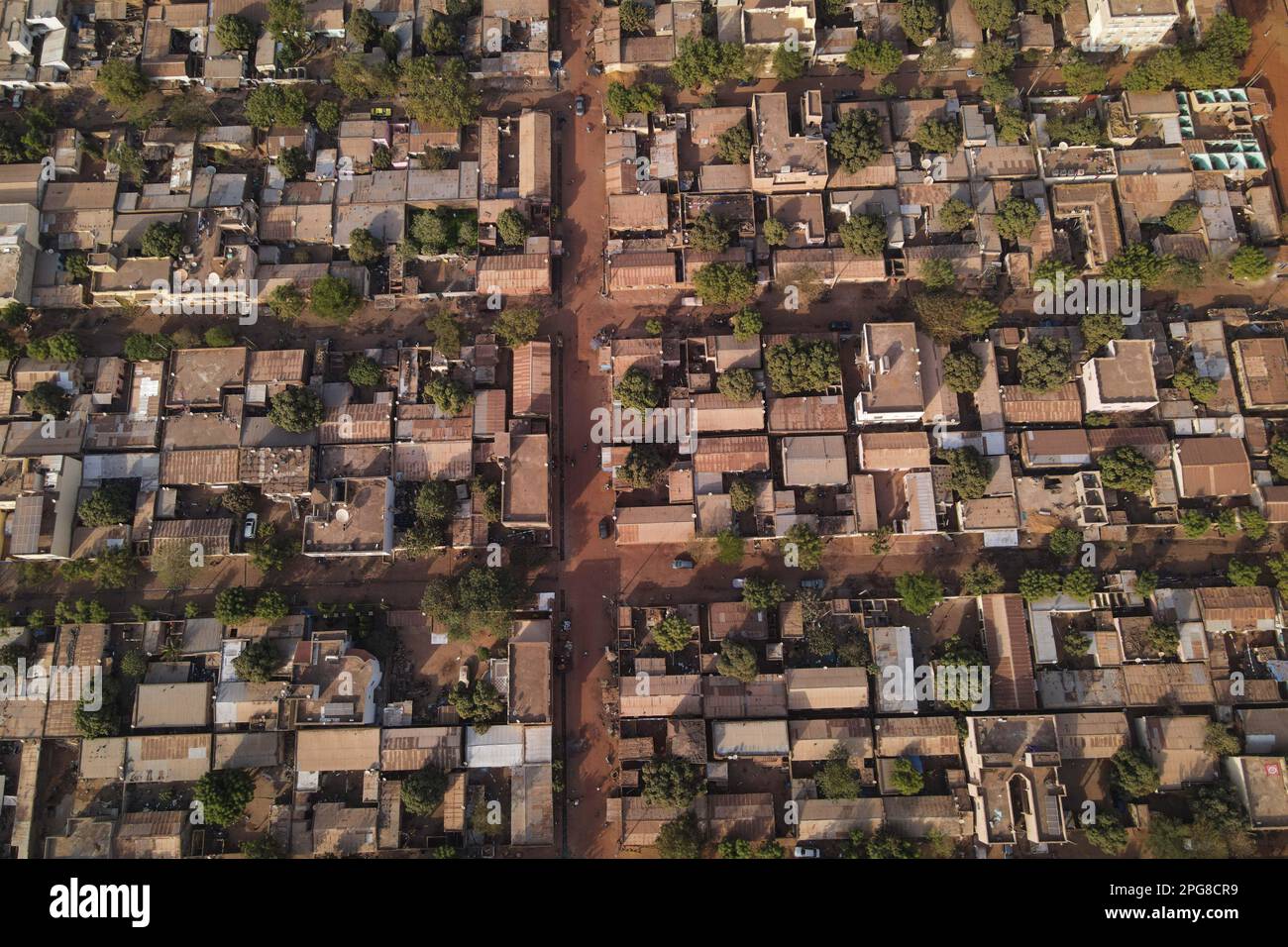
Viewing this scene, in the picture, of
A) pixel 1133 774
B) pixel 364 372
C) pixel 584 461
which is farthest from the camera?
pixel 584 461

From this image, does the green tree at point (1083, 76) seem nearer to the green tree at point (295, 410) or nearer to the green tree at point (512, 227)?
the green tree at point (512, 227)

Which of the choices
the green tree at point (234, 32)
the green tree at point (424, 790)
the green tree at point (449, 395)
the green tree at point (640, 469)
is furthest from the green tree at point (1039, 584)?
the green tree at point (234, 32)

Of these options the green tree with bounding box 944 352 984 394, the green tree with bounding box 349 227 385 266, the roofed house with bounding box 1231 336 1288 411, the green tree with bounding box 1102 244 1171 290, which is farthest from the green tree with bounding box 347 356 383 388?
the roofed house with bounding box 1231 336 1288 411

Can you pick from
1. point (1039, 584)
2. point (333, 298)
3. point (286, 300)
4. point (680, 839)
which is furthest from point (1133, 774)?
point (286, 300)

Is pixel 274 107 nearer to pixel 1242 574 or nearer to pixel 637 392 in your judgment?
pixel 637 392

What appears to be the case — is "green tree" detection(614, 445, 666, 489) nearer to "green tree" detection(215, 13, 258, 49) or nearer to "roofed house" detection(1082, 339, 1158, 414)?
"roofed house" detection(1082, 339, 1158, 414)

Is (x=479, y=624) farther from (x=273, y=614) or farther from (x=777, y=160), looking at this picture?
(x=777, y=160)
